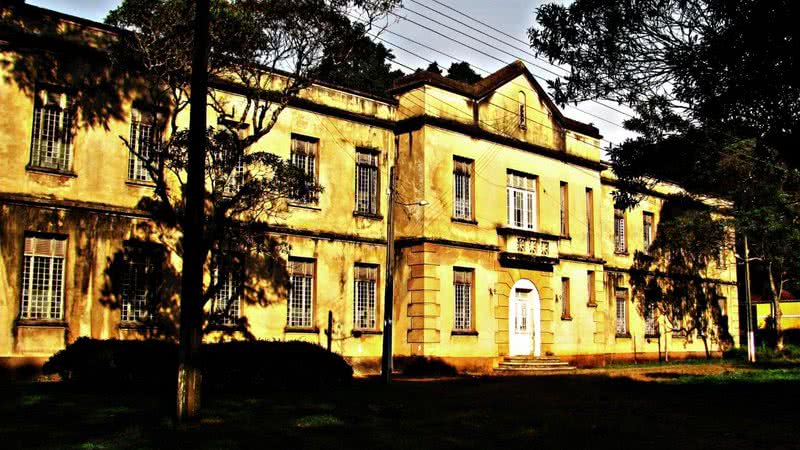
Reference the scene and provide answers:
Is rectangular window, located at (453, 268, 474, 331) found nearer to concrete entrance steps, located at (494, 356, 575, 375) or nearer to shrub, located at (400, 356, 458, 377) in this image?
shrub, located at (400, 356, 458, 377)

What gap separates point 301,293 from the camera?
24.8 m

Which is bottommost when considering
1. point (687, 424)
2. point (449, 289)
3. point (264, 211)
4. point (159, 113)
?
point (687, 424)

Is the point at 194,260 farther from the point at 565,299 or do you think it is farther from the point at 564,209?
the point at 564,209

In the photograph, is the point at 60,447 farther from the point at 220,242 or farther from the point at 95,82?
the point at 95,82

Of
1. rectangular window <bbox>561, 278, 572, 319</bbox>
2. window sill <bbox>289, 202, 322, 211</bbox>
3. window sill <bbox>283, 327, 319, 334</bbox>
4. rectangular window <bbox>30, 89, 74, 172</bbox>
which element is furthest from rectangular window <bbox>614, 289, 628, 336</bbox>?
rectangular window <bbox>30, 89, 74, 172</bbox>

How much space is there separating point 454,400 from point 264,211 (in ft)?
29.4

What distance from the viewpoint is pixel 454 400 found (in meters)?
17.5

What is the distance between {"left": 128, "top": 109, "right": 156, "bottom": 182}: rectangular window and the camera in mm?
21641

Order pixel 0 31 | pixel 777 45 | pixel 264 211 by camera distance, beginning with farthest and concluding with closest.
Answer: pixel 264 211, pixel 0 31, pixel 777 45

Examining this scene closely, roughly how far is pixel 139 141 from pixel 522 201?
14313 mm

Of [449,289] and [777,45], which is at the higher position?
[777,45]

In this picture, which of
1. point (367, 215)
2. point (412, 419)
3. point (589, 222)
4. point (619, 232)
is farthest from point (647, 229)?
point (412, 419)

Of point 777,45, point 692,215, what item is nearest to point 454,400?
point 777,45

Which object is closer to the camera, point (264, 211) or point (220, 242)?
point (220, 242)
